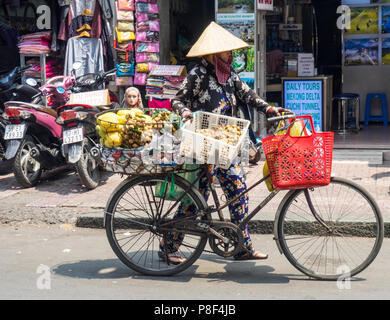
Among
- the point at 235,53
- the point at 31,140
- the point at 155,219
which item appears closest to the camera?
the point at 155,219

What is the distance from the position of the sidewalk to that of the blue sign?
52.9 inches

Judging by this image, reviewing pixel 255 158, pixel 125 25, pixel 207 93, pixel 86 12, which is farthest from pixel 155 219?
pixel 86 12

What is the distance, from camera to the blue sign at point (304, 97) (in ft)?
33.5

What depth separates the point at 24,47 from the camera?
10.2 meters

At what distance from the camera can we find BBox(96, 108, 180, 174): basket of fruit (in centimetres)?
473

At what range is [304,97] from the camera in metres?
10.3

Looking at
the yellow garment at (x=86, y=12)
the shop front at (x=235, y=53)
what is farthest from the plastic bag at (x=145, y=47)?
the yellow garment at (x=86, y=12)

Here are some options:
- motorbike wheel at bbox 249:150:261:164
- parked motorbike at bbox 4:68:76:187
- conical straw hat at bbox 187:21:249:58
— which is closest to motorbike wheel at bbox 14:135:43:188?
parked motorbike at bbox 4:68:76:187

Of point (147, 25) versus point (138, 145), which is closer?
point (138, 145)

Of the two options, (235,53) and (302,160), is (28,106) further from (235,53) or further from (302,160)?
(302,160)

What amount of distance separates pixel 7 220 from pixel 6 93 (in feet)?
11.1

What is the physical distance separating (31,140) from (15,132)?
0.31 meters

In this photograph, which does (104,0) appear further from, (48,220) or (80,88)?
(48,220)
